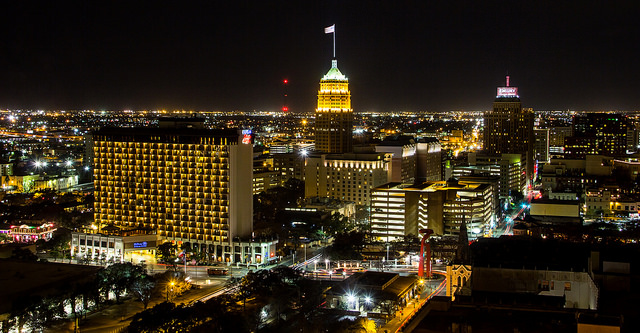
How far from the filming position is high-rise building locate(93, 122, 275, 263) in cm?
7356

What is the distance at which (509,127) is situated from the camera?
146 metres

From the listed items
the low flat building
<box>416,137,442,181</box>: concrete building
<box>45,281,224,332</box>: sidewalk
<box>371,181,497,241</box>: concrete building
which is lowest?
<box>45,281,224,332</box>: sidewalk

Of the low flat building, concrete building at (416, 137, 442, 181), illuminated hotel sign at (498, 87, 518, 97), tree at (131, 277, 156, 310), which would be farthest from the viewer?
illuminated hotel sign at (498, 87, 518, 97)

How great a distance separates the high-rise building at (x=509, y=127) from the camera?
14562 cm

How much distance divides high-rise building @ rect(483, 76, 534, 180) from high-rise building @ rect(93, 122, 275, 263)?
80986mm

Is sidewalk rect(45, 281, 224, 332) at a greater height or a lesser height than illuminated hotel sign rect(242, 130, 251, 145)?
lesser

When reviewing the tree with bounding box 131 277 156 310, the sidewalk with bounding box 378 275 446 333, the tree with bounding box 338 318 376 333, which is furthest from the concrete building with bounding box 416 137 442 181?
the tree with bounding box 338 318 376 333

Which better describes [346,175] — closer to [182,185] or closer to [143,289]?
[182,185]

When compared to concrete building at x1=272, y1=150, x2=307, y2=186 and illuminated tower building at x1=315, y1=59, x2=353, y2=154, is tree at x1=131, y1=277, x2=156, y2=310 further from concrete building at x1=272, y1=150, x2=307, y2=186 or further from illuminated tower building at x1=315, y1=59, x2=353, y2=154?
concrete building at x1=272, y1=150, x2=307, y2=186

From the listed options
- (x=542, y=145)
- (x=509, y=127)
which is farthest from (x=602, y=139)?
(x=509, y=127)

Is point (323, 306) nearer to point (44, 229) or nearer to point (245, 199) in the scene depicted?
point (245, 199)

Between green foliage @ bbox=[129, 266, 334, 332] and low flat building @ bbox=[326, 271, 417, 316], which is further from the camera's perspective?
low flat building @ bbox=[326, 271, 417, 316]

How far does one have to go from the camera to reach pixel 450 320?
121 feet

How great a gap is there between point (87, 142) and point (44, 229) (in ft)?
260
